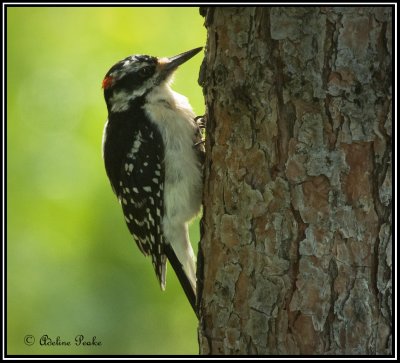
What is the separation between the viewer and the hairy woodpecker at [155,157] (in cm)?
440

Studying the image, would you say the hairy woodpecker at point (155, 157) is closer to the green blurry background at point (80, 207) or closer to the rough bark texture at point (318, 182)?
the green blurry background at point (80, 207)

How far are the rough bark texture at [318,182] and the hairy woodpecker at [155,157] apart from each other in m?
1.25

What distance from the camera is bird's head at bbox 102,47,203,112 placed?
462cm

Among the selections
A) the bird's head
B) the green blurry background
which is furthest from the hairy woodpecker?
the green blurry background

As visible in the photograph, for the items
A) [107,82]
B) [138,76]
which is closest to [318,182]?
[138,76]

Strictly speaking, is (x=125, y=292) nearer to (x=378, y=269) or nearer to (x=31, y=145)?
(x=31, y=145)

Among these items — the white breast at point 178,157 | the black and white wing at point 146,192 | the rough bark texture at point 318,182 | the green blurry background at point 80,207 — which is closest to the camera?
the rough bark texture at point 318,182

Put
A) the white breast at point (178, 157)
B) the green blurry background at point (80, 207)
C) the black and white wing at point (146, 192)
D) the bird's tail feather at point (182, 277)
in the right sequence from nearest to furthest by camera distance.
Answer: the white breast at point (178, 157) < the black and white wing at point (146, 192) < the bird's tail feather at point (182, 277) < the green blurry background at point (80, 207)

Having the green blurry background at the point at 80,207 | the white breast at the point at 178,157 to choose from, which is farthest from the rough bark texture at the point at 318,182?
the green blurry background at the point at 80,207

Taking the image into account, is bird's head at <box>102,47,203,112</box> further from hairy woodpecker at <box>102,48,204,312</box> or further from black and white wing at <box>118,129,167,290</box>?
black and white wing at <box>118,129,167,290</box>

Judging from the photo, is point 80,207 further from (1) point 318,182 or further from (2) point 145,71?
(1) point 318,182

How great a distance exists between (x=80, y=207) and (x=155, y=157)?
1.21 meters
